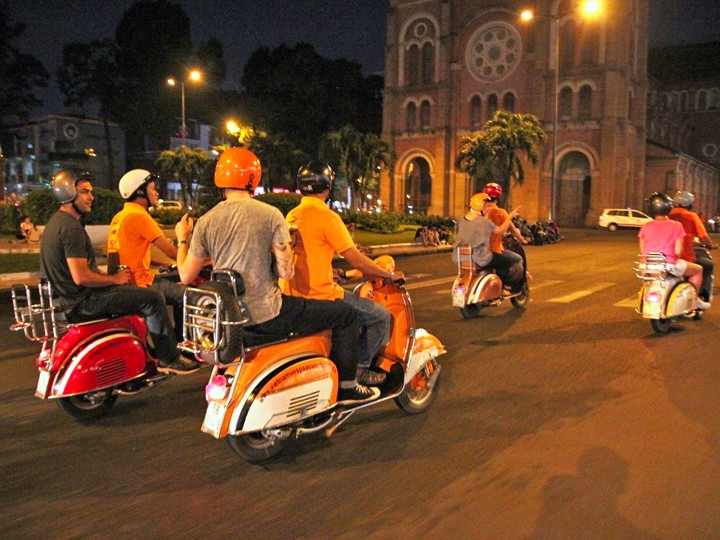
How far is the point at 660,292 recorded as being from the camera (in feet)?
27.0

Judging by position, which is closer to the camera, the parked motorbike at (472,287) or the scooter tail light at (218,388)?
the scooter tail light at (218,388)

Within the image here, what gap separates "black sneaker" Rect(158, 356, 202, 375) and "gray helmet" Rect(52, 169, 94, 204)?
1.41 meters

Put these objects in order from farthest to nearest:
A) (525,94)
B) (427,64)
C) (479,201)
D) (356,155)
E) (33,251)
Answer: (427,64)
(525,94)
(356,155)
(33,251)
(479,201)

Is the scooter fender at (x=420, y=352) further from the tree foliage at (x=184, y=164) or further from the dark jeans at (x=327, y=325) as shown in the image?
the tree foliage at (x=184, y=164)

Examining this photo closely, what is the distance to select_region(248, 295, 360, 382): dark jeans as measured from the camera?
Result: 4145 millimetres

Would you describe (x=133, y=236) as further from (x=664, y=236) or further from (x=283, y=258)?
(x=664, y=236)

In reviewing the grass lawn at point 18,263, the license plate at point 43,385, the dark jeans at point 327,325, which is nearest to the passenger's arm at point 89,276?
the license plate at point 43,385

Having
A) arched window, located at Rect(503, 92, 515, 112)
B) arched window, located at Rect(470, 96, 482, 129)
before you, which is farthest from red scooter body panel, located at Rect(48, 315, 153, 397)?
arched window, located at Rect(470, 96, 482, 129)

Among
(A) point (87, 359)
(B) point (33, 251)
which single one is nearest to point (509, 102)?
(B) point (33, 251)

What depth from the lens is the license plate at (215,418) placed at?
3881 mm

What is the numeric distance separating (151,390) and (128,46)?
59568mm

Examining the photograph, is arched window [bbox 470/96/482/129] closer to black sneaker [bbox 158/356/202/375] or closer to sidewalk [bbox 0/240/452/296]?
sidewalk [bbox 0/240/452/296]

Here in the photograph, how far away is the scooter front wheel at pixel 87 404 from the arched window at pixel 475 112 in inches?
2124

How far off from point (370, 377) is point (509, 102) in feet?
177
